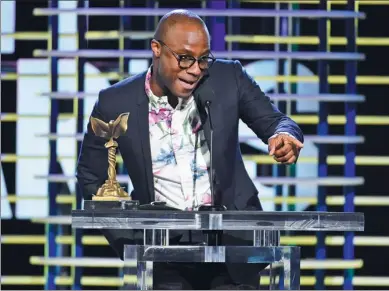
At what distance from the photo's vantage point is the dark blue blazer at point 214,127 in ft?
13.8

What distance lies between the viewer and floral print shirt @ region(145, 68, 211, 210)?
4199 millimetres

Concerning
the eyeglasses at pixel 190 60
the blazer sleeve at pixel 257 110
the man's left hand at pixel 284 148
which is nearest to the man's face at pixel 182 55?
the eyeglasses at pixel 190 60

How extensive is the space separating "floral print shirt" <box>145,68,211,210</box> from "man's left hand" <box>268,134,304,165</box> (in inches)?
18.5

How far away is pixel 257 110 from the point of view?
4.32 metres

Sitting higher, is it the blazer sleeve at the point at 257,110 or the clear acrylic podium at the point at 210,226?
the blazer sleeve at the point at 257,110

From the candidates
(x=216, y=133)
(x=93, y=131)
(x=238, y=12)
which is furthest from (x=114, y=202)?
(x=238, y=12)

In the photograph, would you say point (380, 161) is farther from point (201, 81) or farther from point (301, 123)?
point (201, 81)

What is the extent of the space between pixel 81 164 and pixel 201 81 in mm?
576

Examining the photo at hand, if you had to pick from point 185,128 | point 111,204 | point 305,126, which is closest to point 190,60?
point 185,128

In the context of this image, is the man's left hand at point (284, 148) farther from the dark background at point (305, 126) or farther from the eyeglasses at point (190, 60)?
the dark background at point (305, 126)

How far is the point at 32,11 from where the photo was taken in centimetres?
662

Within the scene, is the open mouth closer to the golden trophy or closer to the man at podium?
the man at podium

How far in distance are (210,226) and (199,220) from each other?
4cm

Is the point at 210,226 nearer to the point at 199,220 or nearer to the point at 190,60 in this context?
the point at 199,220
